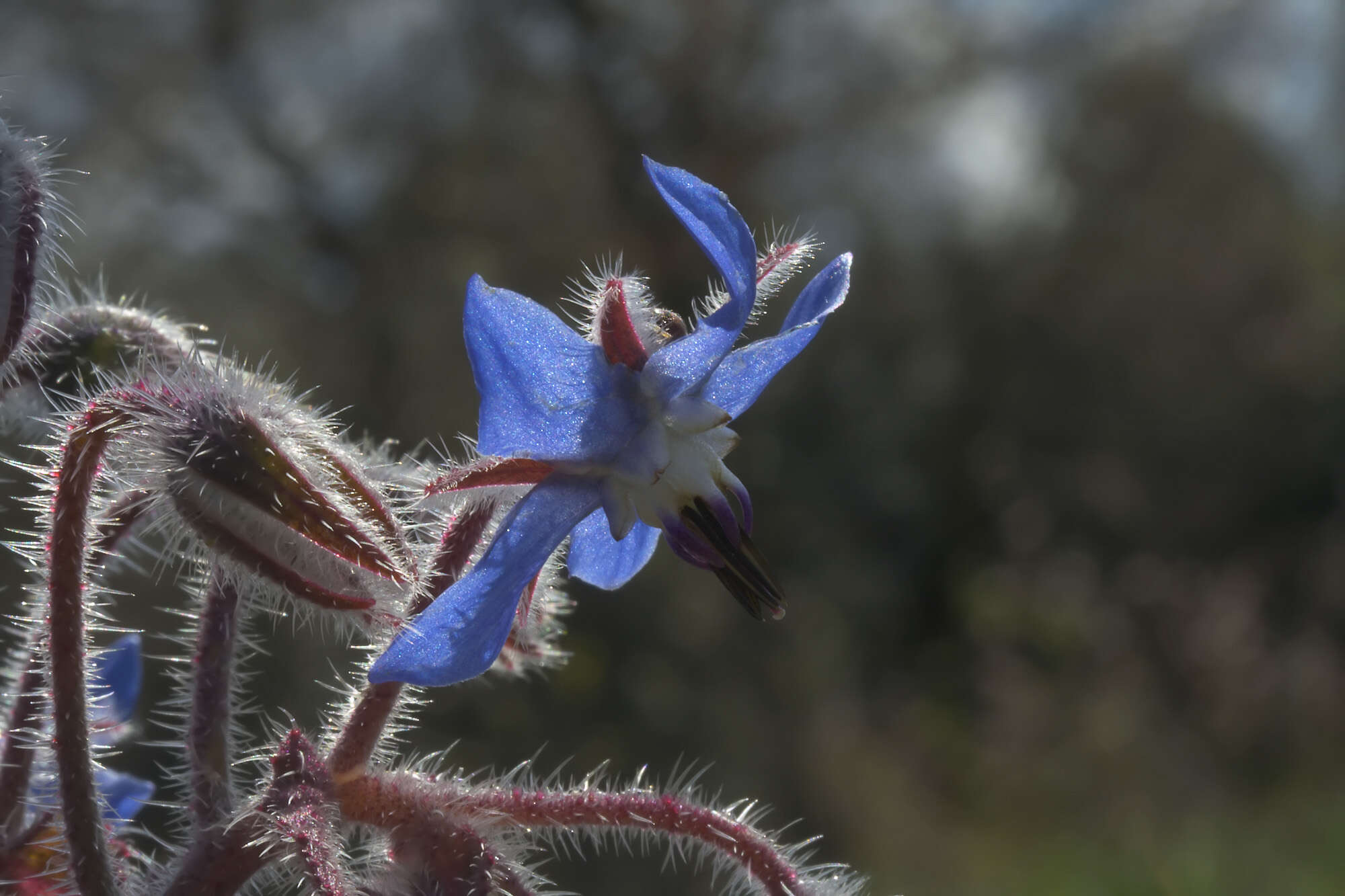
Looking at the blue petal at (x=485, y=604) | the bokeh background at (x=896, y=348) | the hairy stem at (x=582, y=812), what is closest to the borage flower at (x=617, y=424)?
the blue petal at (x=485, y=604)

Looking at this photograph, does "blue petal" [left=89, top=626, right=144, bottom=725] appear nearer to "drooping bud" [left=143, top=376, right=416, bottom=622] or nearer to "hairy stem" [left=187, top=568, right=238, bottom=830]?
"hairy stem" [left=187, top=568, right=238, bottom=830]

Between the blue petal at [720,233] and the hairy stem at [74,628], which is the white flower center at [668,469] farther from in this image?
the hairy stem at [74,628]

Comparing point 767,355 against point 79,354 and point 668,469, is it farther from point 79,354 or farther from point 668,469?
point 79,354

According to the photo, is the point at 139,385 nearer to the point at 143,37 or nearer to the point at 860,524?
the point at 143,37

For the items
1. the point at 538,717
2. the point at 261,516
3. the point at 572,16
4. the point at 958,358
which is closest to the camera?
the point at 261,516

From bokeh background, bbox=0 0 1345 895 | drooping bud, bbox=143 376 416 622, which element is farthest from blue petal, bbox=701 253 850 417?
bokeh background, bbox=0 0 1345 895

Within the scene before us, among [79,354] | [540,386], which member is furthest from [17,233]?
[540,386]

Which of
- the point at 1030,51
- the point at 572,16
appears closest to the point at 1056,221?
the point at 1030,51
